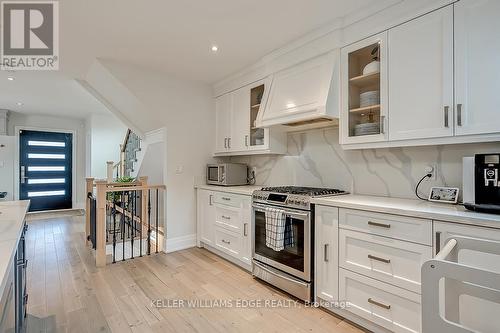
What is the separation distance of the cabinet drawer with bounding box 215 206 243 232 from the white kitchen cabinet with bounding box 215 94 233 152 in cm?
93

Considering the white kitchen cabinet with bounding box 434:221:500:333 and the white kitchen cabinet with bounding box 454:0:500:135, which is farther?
the white kitchen cabinet with bounding box 454:0:500:135

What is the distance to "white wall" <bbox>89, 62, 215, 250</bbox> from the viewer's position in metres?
3.46

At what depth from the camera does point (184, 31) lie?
2.43 m

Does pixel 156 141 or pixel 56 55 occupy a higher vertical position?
pixel 56 55

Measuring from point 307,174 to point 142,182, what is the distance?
2.24 m

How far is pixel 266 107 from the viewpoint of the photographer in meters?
2.87

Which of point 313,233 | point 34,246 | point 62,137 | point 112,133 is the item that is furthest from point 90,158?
point 313,233

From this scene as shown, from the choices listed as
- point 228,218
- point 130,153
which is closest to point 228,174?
point 228,218

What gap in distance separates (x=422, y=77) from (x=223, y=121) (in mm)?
2549

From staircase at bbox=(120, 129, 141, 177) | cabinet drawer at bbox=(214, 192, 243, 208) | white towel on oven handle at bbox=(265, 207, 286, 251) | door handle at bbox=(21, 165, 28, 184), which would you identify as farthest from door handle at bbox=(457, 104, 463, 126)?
door handle at bbox=(21, 165, 28, 184)

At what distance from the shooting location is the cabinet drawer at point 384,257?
161cm

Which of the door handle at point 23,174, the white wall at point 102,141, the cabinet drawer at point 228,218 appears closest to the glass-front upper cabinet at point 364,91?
the cabinet drawer at point 228,218

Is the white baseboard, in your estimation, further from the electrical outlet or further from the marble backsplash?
the electrical outlet

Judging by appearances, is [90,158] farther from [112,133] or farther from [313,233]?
[313,233]
